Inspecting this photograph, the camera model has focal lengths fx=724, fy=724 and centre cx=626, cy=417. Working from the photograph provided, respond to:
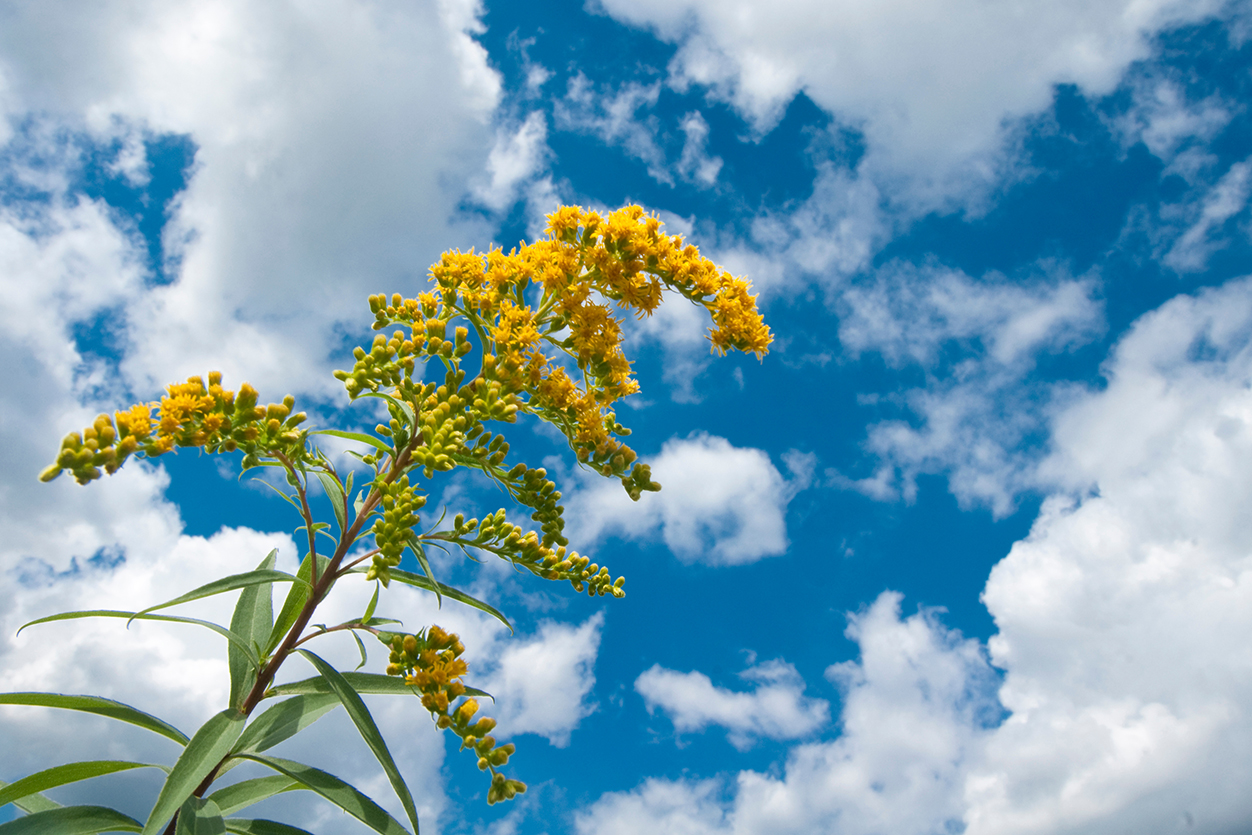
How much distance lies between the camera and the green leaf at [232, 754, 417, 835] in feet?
9.82

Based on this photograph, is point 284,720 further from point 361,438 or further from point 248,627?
point 361,438

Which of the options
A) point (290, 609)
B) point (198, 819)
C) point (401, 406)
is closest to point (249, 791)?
Result: point (198, 819)

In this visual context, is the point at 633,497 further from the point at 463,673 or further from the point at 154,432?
the point at 154,432

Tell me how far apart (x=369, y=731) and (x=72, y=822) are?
48.8 inches

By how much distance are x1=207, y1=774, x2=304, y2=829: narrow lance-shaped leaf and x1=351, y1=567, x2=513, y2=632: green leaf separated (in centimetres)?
111

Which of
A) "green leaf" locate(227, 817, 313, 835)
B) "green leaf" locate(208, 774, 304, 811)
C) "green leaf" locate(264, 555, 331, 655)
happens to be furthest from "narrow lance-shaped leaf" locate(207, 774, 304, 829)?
"green leaf" locate(264, 555, 331, 655)

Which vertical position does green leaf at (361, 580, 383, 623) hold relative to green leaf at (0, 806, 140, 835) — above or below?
above

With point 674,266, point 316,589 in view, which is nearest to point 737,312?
point 674,266

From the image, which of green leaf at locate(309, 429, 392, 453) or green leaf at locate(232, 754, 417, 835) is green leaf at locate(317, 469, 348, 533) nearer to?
green leaf at locate(309, 429, 392, 453)

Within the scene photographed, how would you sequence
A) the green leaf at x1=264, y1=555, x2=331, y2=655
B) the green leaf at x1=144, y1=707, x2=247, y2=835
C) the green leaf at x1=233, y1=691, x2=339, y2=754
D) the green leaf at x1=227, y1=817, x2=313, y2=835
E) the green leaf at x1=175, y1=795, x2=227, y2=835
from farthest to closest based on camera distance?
the green leaf at x1=264, y1=555, x2=331, y2=655
the green leaf at x1=233, y1=691, x2=339, y2=754
the green leaf at x1=227, y1=817, x2=313, y2=835
the green leaf at x1=175, y1=795, x2=227, y2=835
the green leaf at x1=144, y1=707, x2=247, y2=835

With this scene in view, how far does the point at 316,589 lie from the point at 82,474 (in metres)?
1.02

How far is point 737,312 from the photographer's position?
4.29 metres

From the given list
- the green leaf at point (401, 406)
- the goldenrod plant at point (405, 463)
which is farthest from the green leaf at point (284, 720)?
the green leaf at point (401, 406)

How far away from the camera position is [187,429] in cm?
312
